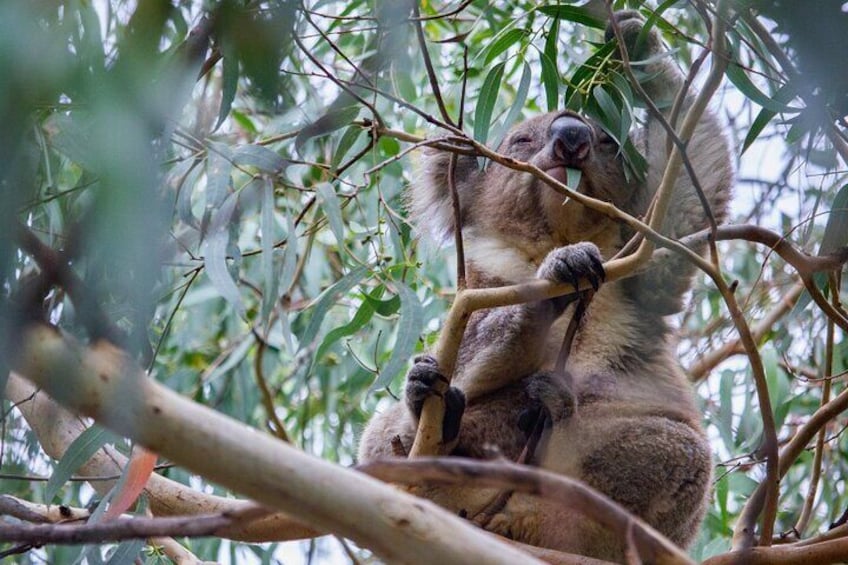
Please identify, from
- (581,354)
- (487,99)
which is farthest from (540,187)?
(487,99)

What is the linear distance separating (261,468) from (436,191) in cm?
295

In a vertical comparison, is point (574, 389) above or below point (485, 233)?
below

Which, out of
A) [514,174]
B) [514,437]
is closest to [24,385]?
[514,437]

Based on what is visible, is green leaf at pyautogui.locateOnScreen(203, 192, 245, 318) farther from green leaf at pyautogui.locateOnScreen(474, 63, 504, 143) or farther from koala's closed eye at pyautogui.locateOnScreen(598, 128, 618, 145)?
koala's closed eye at pyautogui.locateOnScreen(598, 128, 618, 145)

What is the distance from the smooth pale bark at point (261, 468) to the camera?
1163mm

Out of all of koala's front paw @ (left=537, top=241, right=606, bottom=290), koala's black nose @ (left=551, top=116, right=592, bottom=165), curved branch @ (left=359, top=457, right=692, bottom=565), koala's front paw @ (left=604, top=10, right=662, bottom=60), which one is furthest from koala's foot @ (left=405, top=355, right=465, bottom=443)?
curved branch @ (left=359, top=457, right=692, bottom=565)

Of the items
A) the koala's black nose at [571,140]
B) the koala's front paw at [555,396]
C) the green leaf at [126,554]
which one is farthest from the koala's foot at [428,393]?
the koala's black nose at [571,140]

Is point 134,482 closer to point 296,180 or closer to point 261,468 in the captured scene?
point 261,468

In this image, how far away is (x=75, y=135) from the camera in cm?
194

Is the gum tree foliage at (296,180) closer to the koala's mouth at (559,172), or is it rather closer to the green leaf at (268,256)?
the green leaf at (268,256)

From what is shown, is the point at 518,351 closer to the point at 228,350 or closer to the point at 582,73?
the point at 582,73

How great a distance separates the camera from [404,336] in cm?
280

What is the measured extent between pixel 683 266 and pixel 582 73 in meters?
0.71

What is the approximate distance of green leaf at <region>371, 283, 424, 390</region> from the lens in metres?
2.71
